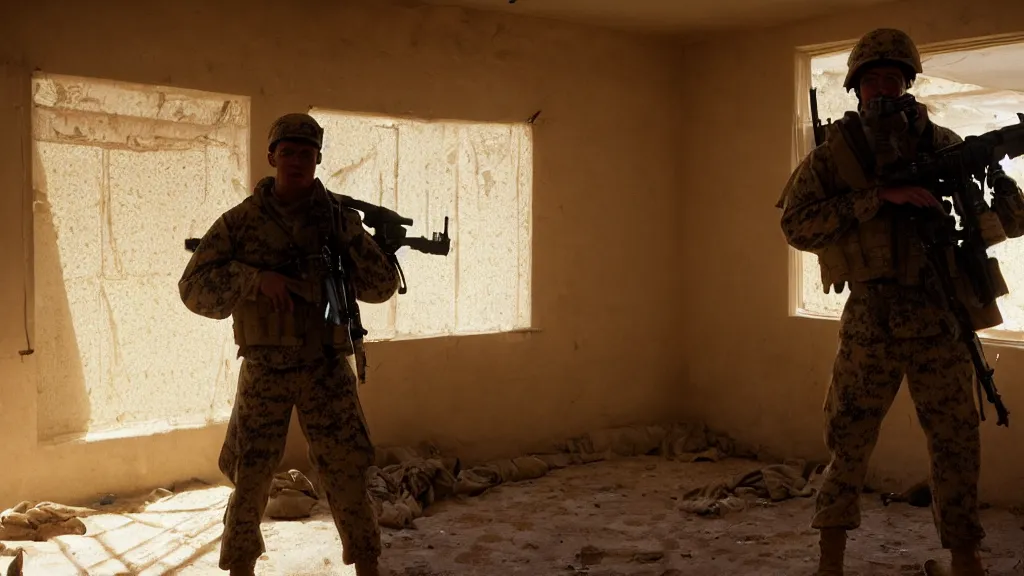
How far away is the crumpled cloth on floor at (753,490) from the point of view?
520 cm

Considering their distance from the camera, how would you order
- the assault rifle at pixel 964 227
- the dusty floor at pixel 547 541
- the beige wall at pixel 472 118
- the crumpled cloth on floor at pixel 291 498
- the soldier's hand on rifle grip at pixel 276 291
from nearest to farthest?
the soldier's hand on rifle grip at pixel 276 291 < the assault rifle at pixel 964 227 < the dusty floor at pixel 547 541 < the beige wall at pixel 472 118 < the crumpled cloth on floor at pixel 291 498

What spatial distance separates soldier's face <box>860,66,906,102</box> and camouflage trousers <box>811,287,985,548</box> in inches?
27.8

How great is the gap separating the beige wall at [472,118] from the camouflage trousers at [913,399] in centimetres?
282

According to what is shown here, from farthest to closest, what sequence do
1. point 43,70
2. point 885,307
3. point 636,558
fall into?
point 43,70 < point 636,558 < point 885,307

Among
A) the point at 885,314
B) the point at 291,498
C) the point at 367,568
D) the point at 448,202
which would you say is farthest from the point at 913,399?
the point at 448,202

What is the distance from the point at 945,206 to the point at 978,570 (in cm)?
131

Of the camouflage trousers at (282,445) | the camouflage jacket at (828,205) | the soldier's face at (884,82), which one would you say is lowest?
the camouflage trousers at (282,445)

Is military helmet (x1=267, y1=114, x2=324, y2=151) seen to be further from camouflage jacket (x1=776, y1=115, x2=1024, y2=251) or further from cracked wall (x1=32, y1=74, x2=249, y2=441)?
cracked wall (x1=32, y1=74, x2=249, y2=441)

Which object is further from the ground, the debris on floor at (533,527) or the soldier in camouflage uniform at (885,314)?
the soldier in camouflage uniform at (885,314)

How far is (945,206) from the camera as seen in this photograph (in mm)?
3621

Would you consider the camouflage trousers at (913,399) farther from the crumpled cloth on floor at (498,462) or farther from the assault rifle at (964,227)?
the crumpled cloth on floor at (498,462)

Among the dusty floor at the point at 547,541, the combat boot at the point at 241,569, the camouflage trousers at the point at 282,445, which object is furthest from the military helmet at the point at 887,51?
the combat boot at the point at 241,569

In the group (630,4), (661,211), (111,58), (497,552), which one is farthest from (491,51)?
(497,552)

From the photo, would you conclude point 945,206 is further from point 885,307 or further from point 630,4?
point 630,4
